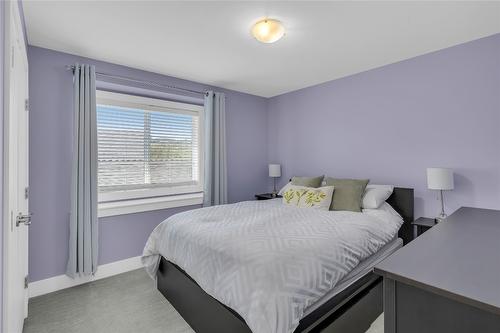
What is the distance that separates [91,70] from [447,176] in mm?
3770

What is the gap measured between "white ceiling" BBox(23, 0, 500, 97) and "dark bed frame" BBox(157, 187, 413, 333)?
81.3 inches

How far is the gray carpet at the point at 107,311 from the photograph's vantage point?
1.94 metres

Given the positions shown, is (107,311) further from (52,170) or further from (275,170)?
(275,170)

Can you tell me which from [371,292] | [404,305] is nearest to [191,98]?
[371,292]

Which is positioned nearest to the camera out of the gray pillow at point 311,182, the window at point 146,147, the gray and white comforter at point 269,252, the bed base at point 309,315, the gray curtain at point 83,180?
the gray and white comforter at point 269,252

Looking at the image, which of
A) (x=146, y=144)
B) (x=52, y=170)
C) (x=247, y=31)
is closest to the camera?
(x=247, y=31)

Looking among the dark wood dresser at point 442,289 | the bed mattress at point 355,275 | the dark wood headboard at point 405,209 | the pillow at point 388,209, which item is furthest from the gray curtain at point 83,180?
the dark wood headboard at point 405,209

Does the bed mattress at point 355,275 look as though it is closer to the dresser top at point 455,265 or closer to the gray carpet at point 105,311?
the dresser top at point 455,265

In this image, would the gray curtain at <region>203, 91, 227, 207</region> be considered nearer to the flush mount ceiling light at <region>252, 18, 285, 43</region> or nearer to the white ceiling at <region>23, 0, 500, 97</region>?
the white ceiling at <region>23, 0, 500, 97</region>

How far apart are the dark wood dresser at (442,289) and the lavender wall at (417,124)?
1642 mm

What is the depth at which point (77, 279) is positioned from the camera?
8.70 ft

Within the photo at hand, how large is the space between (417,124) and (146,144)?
3348 mm

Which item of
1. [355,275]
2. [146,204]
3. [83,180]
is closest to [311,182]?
[355,275]

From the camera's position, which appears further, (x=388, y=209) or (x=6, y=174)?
(x=388, y=209)
